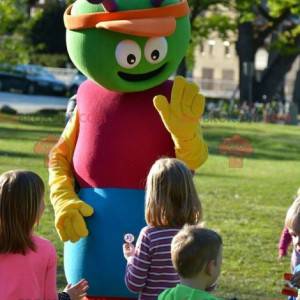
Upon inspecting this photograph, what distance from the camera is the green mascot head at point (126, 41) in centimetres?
531

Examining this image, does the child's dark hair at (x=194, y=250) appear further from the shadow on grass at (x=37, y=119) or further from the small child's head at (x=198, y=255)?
the shadow on grass at (x=37, y=119)

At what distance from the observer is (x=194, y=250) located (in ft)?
11.4

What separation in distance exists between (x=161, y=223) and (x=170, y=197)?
0.45 feet

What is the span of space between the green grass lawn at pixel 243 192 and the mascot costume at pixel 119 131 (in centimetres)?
90

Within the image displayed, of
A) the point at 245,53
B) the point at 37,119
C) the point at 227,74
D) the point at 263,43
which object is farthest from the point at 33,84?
the point at 227,74

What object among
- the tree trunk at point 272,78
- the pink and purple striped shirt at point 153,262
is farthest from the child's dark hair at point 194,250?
the tree trunk at point 272,78

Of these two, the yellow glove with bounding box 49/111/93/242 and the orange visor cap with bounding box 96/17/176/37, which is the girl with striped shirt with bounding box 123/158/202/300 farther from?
the orange visor cap with bounding box 96/17/176/37

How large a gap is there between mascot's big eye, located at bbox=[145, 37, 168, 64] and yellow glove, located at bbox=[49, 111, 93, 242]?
Answer: 2.05 feet

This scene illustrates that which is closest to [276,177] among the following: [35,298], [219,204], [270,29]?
[219,204]

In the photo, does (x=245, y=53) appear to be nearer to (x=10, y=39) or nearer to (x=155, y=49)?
(x=10, y=39)

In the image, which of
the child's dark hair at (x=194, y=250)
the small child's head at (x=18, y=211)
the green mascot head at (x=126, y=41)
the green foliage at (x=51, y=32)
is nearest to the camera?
the child's dark hair at (x=194, y=250)

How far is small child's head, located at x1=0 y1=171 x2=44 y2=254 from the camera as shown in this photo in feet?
12.8

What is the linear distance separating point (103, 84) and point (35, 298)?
1.85 metres

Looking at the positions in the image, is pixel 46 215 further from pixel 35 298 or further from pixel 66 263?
pixel 35 298
